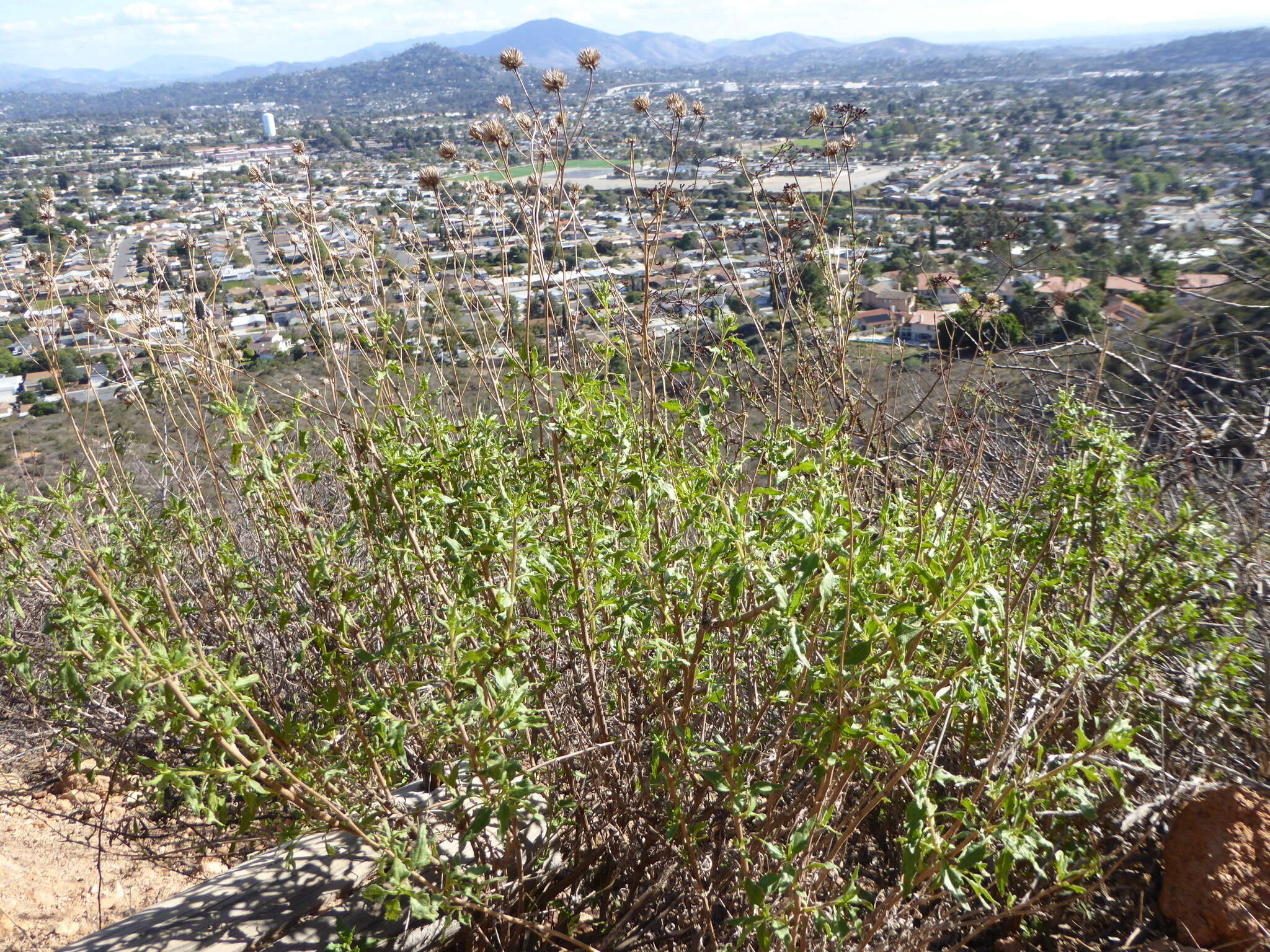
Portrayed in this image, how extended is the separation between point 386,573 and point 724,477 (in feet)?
3.60

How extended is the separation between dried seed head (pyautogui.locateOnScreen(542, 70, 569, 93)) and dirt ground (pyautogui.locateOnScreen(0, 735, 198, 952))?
270 centimetres

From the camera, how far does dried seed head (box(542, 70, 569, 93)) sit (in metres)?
2.66

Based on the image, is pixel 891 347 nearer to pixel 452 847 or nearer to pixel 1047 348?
pixel 1047 348

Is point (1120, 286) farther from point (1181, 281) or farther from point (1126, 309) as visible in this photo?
point (1126, 309)

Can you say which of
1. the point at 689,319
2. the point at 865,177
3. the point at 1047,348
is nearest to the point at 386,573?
the point at 689,319

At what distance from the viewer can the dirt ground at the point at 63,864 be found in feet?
10.4

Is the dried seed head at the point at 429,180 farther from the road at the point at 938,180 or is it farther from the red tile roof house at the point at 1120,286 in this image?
the road at the point at 938,180

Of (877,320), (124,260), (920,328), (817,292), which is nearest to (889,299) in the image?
(877,320)

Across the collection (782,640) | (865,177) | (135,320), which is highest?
(135,320)

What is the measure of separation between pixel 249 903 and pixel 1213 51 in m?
49.6

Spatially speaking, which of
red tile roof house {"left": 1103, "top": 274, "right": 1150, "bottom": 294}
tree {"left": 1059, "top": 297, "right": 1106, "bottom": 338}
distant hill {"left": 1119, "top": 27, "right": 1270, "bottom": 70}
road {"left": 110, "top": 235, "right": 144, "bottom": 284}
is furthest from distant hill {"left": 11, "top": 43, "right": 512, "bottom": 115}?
distant hill {"left": 1119, "top": 27, "right": 1270, "bottom": 70}

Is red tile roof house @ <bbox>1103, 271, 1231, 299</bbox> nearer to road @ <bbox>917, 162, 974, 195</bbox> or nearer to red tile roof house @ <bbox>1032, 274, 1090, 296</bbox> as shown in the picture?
red tile roof house @ <bbox>1032, 274, 1090, 296</bbox>

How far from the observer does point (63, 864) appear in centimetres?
377

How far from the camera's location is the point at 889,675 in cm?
154
